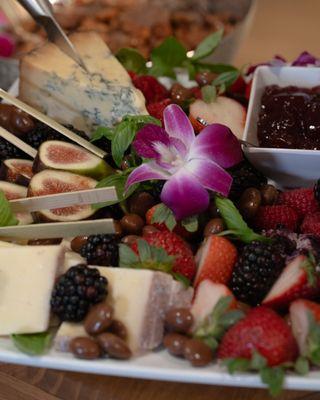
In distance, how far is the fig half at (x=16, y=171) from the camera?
169 cm

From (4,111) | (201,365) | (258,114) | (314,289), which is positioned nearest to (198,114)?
(258,114)

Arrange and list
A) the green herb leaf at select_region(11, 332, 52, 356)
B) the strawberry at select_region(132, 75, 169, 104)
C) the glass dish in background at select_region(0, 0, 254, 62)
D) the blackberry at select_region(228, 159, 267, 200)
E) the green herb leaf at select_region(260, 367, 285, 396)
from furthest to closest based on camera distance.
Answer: the glass dish in background at select_region(0, 0, 254, 62), the strawberry at select_region(132, 75, 169, 104), the blackberry at select_region(228, 159, 267, 200), the green herb leaf at select_region(11, 332, 52, 356), the green herb leaf at select_region(260, 367, 285, 396)

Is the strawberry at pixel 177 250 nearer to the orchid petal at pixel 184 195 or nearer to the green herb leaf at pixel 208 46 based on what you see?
the orchid petal at pixel 184 195

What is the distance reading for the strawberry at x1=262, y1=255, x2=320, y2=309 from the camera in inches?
49.8

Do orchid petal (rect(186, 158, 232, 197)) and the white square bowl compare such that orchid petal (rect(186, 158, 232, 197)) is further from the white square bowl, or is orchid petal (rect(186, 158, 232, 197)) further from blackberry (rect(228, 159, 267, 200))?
the white square bowl

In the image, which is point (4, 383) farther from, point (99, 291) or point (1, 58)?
point (1, 58)

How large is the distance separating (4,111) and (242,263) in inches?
37.7

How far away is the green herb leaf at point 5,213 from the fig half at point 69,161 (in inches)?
7.1

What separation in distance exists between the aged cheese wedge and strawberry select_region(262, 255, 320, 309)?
19cm

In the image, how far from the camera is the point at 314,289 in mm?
1273

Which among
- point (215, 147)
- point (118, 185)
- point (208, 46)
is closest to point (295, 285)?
point (215, 147)

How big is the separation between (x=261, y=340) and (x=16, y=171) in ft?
2.96

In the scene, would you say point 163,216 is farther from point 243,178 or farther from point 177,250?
point 243,178

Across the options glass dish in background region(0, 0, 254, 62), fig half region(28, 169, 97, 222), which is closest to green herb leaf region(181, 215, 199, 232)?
fig half region(28, 169, 97, 222)
